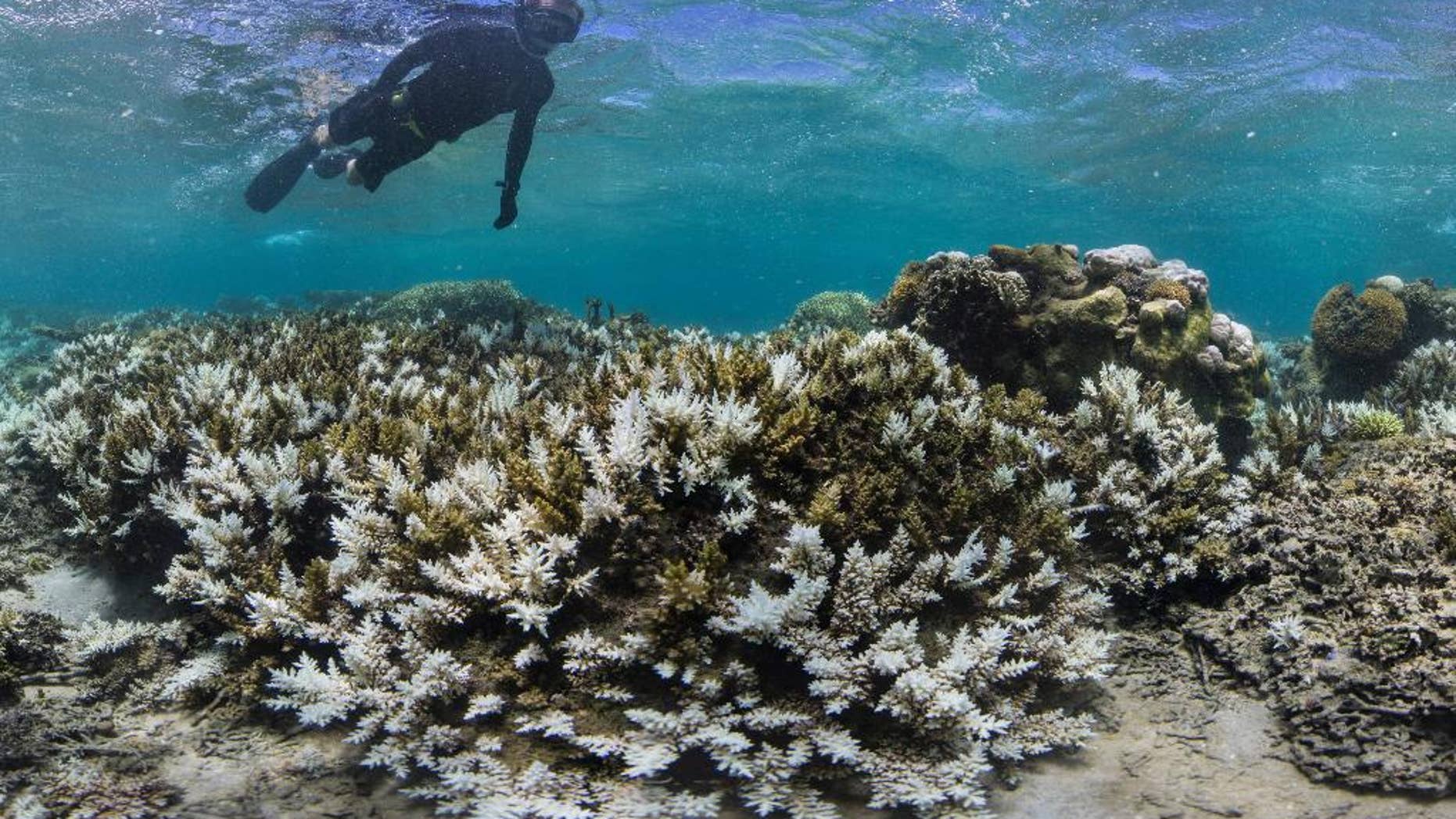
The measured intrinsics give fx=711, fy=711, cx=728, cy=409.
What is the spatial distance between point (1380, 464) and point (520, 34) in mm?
12395

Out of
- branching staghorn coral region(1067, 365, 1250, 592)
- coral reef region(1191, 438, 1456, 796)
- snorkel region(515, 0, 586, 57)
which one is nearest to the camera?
coral reef region(1191, 438, 1456, 796)

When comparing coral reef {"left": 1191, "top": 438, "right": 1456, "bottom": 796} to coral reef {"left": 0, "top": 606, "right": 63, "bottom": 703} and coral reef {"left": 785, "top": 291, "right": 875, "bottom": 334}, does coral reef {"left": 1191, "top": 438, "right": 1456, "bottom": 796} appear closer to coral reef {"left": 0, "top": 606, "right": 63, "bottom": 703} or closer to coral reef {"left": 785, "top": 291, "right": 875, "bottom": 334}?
coral reef {"left": 0, "top": 606, "right": 63, "bottom": 703}

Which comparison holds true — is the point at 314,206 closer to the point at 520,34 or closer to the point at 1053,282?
the point at 520,34

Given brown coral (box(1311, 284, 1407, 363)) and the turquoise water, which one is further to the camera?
the turquoise water

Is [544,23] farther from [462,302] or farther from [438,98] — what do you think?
[462,302]

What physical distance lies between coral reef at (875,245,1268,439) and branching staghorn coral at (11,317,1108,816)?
2025 millimetres

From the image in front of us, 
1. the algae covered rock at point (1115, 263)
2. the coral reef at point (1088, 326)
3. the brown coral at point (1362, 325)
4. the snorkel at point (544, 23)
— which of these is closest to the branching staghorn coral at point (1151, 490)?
the coral reef at point (1088, 326)

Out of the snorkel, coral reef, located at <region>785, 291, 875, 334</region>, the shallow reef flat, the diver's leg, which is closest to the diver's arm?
the diver's leg

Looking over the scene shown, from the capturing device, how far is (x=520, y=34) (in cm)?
1179

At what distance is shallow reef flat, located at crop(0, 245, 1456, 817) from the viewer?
310 cm

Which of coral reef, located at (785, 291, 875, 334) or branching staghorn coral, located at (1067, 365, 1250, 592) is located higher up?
branching staghorn coral, located at (1067, 365, 1250, 592)

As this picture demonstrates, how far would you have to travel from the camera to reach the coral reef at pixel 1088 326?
22.3 feet

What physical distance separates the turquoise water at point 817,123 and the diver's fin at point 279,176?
22.0ft

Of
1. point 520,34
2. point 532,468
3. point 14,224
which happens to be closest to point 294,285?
point 14,224
